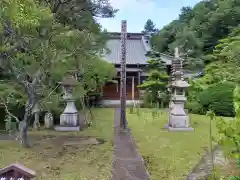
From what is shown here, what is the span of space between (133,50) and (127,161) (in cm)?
1753

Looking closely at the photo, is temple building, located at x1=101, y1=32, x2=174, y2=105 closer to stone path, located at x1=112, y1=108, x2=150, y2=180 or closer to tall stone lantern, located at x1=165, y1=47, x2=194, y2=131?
tall stone lantern, located at x1=165, y1=47, x2=194, y2=131

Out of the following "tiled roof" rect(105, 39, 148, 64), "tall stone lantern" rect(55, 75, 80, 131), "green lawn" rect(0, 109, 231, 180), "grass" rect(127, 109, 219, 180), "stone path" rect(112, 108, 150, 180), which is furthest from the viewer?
"tiled roof" rect(105, 39, 148, 64)

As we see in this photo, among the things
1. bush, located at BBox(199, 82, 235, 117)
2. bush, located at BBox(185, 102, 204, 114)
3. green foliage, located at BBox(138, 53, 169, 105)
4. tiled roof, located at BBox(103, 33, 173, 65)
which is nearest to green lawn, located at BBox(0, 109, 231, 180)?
bush, located at BBox(199, 82, 235, 117)

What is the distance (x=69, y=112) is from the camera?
10.3 m

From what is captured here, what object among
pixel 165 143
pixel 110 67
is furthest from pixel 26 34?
pixel 110 67

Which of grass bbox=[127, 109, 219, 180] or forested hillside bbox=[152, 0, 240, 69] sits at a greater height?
forested hillside bbox=[152, 0, 240, 69]

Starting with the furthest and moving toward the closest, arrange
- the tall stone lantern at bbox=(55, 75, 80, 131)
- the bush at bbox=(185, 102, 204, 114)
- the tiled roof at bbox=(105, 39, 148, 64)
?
the tiled roof at bbox=(105, 39, 148, 64), the bush at bbox=(185, 102, 204, 114), the tall stone lantern at bbox=(55, 75, 80, 131)

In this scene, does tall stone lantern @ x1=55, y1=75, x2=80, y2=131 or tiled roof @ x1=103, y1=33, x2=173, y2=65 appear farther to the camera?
tiled roof @ x1=103, y1=33, x2=173, y2=65

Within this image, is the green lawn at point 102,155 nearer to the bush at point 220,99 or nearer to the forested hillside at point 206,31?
the bush at point 220,99

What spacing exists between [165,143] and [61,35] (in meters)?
4.35

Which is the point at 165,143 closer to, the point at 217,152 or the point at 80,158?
the point at 217,152

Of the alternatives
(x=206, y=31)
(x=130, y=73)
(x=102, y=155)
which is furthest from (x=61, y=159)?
(x=206, y=31)

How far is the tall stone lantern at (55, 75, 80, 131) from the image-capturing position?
1012cm

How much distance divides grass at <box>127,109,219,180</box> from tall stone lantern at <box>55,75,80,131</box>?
2254 mm
